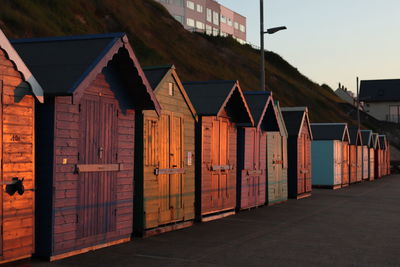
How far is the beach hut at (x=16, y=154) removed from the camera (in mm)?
9805

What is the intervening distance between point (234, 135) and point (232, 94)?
→ 1465 millimetres

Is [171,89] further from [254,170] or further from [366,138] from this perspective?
[366,138]

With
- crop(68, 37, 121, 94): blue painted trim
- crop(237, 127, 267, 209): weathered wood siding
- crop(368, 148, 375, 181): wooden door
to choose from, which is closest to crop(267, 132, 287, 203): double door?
crop(237, 127, 267, 209): weathered wood siding

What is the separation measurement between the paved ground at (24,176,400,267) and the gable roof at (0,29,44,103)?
2.73 metres

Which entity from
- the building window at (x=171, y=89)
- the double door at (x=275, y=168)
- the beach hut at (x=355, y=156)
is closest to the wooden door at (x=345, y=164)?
the beach hut at (x=355, y=156)

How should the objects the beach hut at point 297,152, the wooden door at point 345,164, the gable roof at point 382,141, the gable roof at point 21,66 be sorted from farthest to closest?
1. the gable roof at point 382,141
2. the wooden door at point 345,164
3. the beach hut at point 297,152
4. the gable roof at point 21,66

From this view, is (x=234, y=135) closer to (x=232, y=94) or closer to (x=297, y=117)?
(x=232, y=94)

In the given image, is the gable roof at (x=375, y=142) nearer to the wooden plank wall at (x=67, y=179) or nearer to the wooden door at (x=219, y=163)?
the wooden door at (x=219, y=163)

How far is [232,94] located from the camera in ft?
61.8

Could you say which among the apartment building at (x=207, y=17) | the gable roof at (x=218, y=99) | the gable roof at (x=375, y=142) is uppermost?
the apartment building at (x=207, y=17)

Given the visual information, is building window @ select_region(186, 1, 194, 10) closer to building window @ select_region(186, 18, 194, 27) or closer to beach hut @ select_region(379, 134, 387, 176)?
building window @ select_region(186, 18, 194, 27)

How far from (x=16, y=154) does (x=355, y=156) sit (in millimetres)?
34769

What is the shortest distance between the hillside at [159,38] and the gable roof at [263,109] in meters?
23.3

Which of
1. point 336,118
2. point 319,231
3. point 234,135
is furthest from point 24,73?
point 336,118
